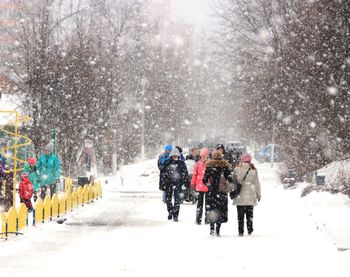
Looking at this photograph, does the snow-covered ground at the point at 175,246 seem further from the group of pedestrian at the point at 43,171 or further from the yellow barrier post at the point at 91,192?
the yellow barrier post at the point at 91,192

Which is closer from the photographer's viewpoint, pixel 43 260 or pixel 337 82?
pixel 43 260

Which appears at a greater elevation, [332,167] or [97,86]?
[97,86]

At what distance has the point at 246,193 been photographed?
14281 millimetres

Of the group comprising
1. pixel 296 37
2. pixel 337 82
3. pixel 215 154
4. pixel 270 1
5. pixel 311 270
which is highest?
pixel 270 1

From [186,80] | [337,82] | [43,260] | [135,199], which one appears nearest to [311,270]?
[43,260]

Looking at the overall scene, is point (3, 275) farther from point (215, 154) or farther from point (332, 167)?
point (332, 167)

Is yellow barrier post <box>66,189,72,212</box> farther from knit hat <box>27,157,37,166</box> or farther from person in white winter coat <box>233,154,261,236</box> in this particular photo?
person in white winter coat <box>233,154,261,236</box>

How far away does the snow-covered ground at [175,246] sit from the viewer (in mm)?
10266

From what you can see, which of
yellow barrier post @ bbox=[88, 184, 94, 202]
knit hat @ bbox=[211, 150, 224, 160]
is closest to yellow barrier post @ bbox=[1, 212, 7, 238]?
knit hat @ bbox=[211, 150, 224, 160]

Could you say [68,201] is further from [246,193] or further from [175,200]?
[246,193]

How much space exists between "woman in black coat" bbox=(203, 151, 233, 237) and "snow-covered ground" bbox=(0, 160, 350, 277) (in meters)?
0.37

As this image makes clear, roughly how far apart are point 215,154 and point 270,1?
80.8 feet

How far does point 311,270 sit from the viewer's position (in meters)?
10.2

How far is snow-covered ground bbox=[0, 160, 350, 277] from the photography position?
10.3m
